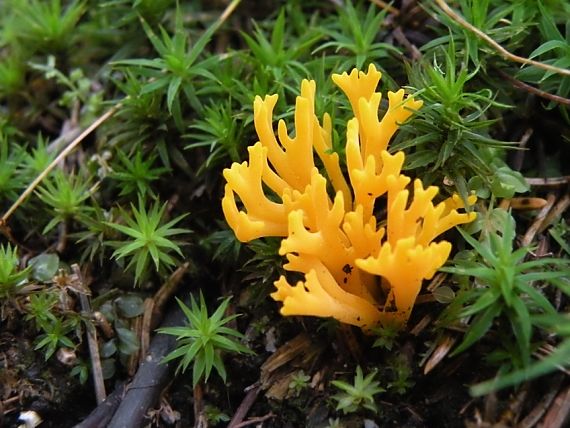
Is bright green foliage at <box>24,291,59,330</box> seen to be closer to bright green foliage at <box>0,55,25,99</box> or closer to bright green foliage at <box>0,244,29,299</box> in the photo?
bright green foliage at <box>0,244,29,299</box>

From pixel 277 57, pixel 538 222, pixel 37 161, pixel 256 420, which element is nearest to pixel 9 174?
pixel 37 161

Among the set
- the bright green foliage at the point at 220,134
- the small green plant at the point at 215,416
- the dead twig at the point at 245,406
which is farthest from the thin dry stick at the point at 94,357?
the bright green foliage at the point at 220,134

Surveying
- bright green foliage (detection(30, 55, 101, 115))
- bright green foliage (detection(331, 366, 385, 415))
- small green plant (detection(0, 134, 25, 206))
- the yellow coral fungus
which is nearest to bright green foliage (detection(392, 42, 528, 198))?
the yellow coral fungus

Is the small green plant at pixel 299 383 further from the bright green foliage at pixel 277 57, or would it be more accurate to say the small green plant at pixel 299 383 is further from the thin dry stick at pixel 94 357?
the bright green foliage at pixel 277 57

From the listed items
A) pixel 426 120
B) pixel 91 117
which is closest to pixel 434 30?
pixel 426 120

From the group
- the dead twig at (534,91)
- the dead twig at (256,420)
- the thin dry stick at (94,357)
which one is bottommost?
the dead twig at (256,420)
